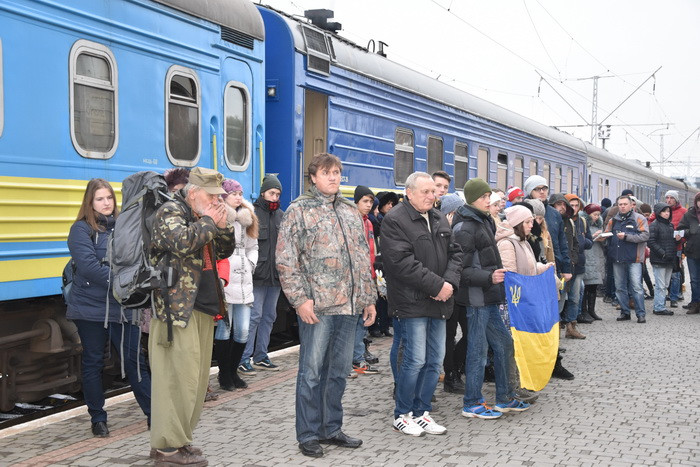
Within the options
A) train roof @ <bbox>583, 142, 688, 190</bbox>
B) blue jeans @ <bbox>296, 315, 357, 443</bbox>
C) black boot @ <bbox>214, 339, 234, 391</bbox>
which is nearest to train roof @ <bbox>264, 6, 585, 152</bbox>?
black boot @ <bbox>214, 339, 234, 391</bbox>

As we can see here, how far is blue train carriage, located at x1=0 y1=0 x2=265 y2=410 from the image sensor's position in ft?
19.7

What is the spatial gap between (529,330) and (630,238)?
21.6 ft

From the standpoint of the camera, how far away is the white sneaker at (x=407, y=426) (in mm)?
5973

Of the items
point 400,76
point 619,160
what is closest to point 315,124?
point 400,76

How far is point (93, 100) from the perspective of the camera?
6.72 meters

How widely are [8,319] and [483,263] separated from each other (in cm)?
353

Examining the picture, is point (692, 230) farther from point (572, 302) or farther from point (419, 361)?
point (419, 361)

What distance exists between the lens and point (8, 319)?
638 cm

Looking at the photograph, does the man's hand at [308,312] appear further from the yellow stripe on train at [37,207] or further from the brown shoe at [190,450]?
the yellow stripe on train at [37,207]

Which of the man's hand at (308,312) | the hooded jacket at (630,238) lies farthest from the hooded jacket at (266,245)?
the hooded jacket at (630,238)

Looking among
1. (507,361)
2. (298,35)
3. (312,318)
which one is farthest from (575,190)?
(312,318)

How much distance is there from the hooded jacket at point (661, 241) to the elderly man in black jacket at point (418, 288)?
8.52m

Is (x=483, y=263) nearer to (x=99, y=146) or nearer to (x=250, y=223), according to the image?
(x=250, y=223)

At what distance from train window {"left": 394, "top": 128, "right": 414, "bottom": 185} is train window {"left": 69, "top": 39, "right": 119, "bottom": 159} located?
239 inches
